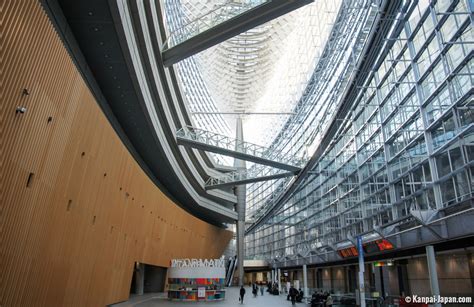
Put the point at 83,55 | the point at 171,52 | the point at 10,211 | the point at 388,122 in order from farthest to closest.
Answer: the point at 388,122 < the point at 171,52 < the point at 83,55 < the point at 10,211

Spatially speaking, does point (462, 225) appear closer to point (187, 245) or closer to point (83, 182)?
point (83, 182)

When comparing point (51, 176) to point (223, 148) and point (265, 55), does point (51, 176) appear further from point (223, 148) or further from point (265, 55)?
point (265, 55)

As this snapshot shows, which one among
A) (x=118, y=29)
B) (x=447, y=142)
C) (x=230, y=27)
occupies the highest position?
(x=230, y=27)

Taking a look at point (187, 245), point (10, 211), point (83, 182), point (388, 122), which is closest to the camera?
point (10, 211)

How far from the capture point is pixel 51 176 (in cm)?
976

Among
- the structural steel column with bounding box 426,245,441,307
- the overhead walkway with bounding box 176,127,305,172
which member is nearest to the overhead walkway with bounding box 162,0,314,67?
the overhead walkway with bounding box 176,127,305,172

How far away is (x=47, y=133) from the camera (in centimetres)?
898

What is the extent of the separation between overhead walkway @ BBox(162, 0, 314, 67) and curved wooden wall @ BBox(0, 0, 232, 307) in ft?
18.9

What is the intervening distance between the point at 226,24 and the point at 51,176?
10.4 m

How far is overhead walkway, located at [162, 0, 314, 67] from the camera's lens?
16266mm

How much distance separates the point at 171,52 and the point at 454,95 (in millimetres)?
12317

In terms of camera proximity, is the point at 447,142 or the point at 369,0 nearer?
the point at 447,142

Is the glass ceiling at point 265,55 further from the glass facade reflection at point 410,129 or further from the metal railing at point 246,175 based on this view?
the glass facade reflection at point 410,129

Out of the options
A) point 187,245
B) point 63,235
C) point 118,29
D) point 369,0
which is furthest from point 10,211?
point 187,245
